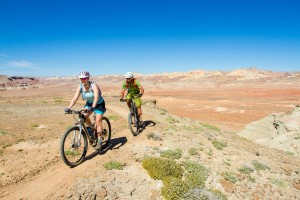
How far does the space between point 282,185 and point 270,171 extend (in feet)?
3.15

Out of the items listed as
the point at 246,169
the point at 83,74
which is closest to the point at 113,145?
the point at 83,74

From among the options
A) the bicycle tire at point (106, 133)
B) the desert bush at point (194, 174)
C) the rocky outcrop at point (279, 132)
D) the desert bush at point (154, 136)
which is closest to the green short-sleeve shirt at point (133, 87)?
the desert bush at point (154, 136)

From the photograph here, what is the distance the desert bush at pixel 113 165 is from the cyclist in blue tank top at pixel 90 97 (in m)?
1.07

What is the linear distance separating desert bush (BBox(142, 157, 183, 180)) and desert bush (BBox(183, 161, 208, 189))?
1.04ft

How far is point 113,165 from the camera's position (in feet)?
25.3

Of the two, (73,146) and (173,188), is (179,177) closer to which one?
(173,188)

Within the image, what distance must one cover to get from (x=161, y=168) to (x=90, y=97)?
3211 mm

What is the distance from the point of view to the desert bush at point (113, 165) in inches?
298

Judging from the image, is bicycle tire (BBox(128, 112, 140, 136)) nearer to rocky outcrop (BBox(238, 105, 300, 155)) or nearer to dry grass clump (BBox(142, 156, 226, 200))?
dry grass clump (BBox(142, 156, 226, 200))

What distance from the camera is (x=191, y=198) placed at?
7.05 m

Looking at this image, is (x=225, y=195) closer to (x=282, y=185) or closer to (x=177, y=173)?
(x=177, y=173)

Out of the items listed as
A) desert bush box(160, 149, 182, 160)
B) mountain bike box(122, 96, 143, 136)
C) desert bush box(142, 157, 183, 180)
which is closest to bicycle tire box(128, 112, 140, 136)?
mountain bike box(122, 96, 143, 136)

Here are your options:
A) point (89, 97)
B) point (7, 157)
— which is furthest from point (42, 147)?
point (89, 97)

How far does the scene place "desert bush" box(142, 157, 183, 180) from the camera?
7.59m
